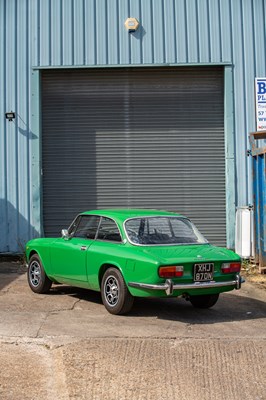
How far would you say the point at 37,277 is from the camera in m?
9.32

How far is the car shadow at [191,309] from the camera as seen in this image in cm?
768

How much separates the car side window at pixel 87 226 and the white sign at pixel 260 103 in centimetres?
639

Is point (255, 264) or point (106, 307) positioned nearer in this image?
point (106, 307)

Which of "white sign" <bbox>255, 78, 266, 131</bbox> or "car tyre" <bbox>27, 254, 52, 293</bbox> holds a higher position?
"white sign" <bbox>255, 78, 266, 131</bbox>

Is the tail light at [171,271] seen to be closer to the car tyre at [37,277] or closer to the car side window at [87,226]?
the car side window at [87,226]

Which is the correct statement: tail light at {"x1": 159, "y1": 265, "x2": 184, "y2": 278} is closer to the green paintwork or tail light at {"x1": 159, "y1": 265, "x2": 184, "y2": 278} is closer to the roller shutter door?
the green paintwork

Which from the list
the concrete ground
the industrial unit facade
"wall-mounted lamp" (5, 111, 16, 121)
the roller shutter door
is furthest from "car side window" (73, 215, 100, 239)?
"wall-mounted lamp" (5, 111, 16, 121)

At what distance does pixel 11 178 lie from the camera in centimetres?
1356

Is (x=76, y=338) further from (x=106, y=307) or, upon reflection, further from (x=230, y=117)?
(x=230, y=117)

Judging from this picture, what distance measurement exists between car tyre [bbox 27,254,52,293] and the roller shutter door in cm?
451

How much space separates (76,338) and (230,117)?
8.59 meters

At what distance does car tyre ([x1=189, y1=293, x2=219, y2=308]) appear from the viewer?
8.10m

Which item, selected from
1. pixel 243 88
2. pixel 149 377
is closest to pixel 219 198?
pixel 243 88

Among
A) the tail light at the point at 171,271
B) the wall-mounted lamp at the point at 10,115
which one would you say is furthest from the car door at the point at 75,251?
the wall-mounted lamp at the point at 10,115
